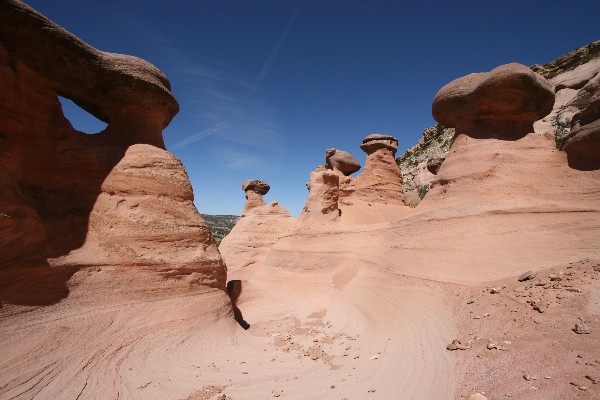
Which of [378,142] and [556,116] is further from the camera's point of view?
[378,142]

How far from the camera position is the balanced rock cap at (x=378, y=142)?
59.6ft

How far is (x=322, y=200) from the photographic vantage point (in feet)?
40.4

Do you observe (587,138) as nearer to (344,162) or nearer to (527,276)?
(527,276)

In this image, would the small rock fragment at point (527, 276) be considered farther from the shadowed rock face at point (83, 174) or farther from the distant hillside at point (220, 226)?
the distant hillside at point (220, 226)

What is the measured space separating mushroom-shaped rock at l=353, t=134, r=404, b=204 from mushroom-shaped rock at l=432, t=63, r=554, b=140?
28.4 feet

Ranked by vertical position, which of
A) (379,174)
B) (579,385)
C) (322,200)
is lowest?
(579,385)

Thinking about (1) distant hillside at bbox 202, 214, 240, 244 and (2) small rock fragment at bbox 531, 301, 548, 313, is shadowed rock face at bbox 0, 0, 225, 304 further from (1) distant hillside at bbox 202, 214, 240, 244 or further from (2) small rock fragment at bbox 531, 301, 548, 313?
(1) distant hillside at bbox 202, 214, 240, 244

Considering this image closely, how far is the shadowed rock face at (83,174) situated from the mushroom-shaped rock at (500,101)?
7.85 meters

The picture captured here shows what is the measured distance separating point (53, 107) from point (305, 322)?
21.9 ft

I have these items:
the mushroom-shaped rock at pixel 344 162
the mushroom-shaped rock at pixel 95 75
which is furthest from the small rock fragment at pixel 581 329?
the mushroom-shaped rock at pixel 344 162

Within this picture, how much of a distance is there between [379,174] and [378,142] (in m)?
2.07

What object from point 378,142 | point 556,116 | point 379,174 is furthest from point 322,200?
point 556,116

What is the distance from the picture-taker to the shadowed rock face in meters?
4.36

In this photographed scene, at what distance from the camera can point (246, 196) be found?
23.9m
